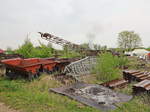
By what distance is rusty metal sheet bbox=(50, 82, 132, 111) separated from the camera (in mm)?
3625

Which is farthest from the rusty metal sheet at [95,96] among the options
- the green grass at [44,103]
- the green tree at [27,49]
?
the green tree at [27,49]

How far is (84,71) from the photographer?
6824 mm

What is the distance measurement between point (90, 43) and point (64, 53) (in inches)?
174

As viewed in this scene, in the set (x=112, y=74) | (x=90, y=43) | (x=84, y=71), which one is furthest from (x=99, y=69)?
(x=90, y=43)

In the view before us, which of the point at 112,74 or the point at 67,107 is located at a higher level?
the point at 112,74

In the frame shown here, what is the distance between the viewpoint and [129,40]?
108ft

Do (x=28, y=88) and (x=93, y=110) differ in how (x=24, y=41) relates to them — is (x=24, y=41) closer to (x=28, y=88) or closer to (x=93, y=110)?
(x=28, y=88)

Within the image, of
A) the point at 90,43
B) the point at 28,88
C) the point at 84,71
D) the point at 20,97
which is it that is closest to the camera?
the point at 20,97

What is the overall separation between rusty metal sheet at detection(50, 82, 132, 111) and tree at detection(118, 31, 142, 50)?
99.1ft

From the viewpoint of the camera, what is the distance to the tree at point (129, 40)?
32719mm

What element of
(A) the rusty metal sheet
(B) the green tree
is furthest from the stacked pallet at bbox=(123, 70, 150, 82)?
(B) the green tree

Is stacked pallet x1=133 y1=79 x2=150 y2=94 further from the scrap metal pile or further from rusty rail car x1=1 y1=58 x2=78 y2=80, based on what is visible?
rusty rail car x1=1 y1=58 x2=78 y2=80

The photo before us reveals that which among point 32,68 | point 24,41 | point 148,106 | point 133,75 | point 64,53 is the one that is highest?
point 24,41

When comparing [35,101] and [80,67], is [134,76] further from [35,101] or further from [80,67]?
[35,101]
